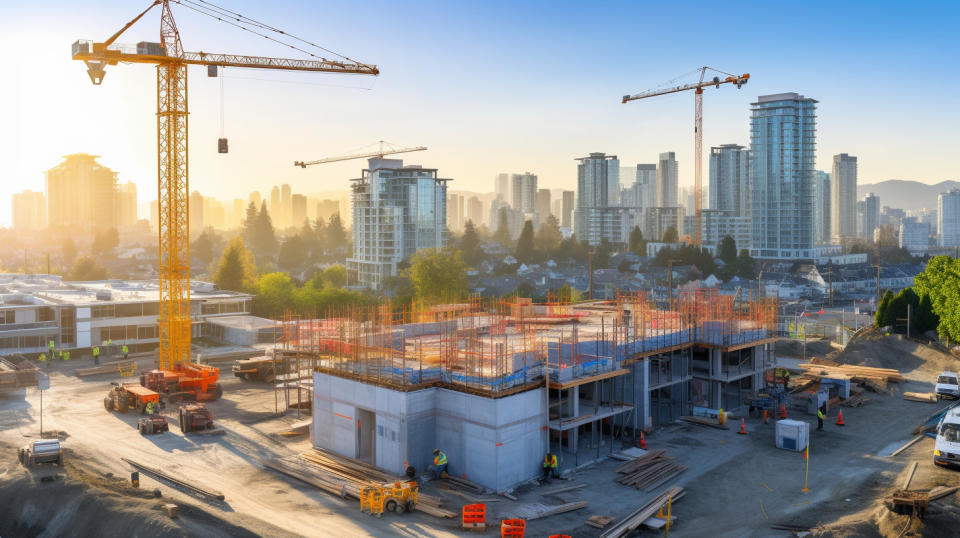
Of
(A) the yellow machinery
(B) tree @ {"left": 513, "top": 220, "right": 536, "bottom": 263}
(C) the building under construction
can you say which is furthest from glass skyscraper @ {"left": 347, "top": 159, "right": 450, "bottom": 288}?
(A) the yellow machinery

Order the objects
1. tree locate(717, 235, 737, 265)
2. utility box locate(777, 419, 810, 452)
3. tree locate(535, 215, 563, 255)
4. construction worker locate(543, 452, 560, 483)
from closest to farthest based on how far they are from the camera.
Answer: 1. construction worker locate(543, 452, 560, 483)
2. utility box locate(777, 419, 810, 452)
3. tree locate(717, 235, 737, 265)
4. tree locate(535, 215, 563, 255)

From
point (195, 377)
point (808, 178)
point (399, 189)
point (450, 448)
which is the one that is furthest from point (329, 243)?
point (450, 448)

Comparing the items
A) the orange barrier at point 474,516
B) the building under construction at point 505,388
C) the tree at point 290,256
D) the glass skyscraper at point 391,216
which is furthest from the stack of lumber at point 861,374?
the tree at point 290,256

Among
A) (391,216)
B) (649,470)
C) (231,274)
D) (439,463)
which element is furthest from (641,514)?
(391,216)

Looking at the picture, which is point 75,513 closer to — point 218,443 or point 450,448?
point 218,443

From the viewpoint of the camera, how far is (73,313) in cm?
4550

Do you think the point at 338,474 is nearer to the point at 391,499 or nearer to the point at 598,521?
the point at 391,499

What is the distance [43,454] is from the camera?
22.0 metres

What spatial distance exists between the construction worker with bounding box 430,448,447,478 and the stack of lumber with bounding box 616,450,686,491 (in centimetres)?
539

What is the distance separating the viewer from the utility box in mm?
24258

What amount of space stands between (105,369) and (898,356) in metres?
47.9

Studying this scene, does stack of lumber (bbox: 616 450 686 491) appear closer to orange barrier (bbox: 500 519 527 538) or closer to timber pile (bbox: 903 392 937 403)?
orange barrier (bbox: 500 519 527 538)

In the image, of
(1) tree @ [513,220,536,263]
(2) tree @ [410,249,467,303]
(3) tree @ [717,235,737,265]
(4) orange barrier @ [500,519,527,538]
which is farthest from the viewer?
(1) tree @ [513,220,536,263]

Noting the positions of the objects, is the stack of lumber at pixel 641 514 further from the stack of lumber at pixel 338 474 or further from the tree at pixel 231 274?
the tree at pixel 231 274
